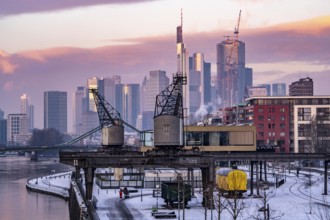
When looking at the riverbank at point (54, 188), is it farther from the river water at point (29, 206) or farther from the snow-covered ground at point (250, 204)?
the snow-covered ground at point (250, 204)

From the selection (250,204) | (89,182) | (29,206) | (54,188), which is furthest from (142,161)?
(54,188)

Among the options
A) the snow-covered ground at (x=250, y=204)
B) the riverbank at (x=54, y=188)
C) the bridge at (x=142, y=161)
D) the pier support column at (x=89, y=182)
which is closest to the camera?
the snow-covered ground at (x=250, y=204)

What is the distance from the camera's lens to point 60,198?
124 metres

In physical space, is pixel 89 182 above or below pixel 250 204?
above

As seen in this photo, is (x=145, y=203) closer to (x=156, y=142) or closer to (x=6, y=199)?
(x=156, y=142)

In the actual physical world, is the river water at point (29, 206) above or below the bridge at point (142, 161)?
below

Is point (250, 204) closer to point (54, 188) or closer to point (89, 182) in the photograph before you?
point (89, 182)

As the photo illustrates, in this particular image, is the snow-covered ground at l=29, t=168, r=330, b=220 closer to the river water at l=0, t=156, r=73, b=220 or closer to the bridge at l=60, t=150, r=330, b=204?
the bridge at l=60, t=150, r=330, b=204

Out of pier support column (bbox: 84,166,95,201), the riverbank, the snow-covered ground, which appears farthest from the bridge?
the riverbank

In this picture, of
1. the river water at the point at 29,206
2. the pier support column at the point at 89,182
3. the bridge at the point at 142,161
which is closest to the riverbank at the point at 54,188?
the river water at the point at 29,206

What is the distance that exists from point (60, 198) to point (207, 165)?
175ft

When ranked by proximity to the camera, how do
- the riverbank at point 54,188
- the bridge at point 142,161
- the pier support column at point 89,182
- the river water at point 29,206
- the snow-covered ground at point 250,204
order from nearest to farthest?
the snow-covered ground at point 250,204, the pier support column at point 89,182, the bridge at point 142,161, the river water at point 29,206, the riverbank at point 54,188

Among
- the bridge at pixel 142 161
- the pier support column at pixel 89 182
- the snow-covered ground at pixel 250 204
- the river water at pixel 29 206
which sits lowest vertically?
the river water at pixel 29 206

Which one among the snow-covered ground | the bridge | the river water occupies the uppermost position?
the bridge
